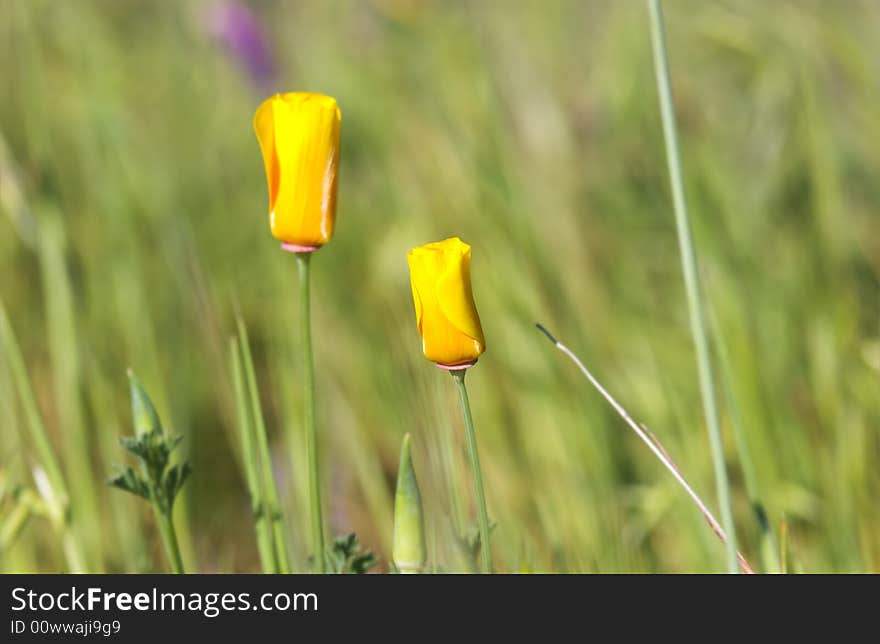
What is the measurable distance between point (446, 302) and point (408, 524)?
0.10 metres

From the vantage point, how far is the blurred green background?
0.89 m

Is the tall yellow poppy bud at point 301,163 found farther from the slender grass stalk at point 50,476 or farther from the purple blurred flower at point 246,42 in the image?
the purple blurred flower at point 246,42

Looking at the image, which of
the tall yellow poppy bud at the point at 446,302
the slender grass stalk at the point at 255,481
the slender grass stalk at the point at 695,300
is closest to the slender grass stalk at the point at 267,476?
the slender grass stalk at the point at 255,481

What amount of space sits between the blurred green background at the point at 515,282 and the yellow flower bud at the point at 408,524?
200mm

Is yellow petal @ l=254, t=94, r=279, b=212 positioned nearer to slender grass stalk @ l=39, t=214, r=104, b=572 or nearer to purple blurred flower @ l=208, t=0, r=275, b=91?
slender grass stalk @ l=39, t=214, r=104, b=572

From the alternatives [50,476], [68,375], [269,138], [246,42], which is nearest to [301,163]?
[269,138]

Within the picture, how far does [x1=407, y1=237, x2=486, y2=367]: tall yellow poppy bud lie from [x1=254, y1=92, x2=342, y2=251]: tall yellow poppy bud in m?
0.06

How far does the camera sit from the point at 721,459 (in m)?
0.37

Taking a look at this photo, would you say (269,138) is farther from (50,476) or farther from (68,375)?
(68,375)

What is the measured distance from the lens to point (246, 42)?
5.06ft

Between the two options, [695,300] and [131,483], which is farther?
[131,483]

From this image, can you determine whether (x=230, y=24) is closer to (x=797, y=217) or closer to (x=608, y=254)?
(x=608, y=254)
